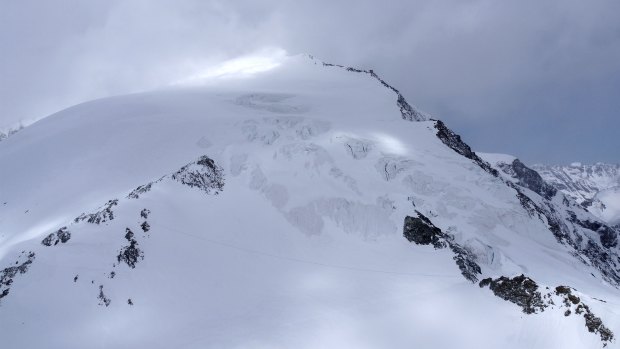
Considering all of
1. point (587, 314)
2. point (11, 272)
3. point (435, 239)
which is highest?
point (435, 239)

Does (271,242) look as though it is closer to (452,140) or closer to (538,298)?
(538,298)

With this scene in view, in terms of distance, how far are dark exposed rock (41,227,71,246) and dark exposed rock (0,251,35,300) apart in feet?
4.78

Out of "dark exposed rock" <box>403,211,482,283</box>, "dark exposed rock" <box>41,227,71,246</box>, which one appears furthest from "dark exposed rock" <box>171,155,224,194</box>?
"dark exposed rock" <box>403,211,482,283</box>

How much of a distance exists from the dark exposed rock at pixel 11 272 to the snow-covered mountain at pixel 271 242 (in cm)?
15

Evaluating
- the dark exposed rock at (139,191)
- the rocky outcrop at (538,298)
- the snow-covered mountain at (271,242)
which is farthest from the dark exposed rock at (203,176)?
the rocky outcrop at (538,298)

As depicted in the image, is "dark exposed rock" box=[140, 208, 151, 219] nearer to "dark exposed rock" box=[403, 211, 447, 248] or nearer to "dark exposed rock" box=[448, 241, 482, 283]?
"dark exposed rock" box=[403, 211, 447, 248]

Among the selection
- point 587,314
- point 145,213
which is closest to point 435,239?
point 587,314

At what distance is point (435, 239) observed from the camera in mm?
42344

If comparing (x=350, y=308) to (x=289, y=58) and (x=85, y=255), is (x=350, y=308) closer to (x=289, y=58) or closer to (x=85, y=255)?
(x=85, y=255)

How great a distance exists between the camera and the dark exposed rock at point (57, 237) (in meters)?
36.7

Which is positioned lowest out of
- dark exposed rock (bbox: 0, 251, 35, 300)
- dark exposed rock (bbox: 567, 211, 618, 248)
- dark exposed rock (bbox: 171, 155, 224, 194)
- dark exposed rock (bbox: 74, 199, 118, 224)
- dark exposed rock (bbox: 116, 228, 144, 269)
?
dark exposed rock (bbox: 0, 251, 35, 300)

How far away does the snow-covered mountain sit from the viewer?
33.2 metres

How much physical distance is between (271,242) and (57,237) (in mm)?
17937

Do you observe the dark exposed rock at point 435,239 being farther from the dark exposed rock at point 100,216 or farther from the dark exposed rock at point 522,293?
the dark exposed rock at point 100,216
